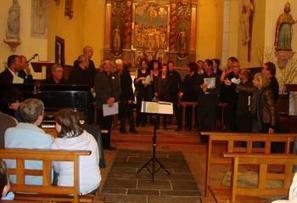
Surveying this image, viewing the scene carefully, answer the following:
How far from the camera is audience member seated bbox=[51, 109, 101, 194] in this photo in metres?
3.64

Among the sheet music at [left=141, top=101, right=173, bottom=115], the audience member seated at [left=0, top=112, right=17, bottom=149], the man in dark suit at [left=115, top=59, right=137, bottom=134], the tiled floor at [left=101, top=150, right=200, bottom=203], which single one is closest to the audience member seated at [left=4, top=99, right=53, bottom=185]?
the audience member seated at [left=0, top=112, right=17, bottom=149]

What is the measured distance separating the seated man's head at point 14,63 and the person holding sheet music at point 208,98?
3.34 meters

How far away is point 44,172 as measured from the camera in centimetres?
347

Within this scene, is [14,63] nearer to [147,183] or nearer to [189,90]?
[147,183]

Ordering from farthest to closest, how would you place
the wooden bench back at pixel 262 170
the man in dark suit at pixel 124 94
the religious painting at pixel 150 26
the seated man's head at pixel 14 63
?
1. the religious painting at pixel 150 26
2. the man in dark suit at pixel 124 94
3. the seated man's head at pixel 14 63
4. the wooden bench back at pixel 262 170

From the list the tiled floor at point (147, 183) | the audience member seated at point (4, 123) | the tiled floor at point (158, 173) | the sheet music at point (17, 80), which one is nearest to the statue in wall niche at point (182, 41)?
the tiled floor at point (158, 173)

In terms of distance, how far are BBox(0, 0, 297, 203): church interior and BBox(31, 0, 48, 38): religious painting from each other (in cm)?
2

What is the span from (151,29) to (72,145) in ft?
37.7

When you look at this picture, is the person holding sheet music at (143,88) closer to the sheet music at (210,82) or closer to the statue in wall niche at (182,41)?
the sheet music at (210,82)

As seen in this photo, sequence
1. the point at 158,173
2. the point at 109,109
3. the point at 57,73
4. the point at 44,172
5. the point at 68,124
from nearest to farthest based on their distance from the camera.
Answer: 1. the point at 44,172
2. the point at 68,124
3. the point at 158,173
4. the point at 57,73
5. the point at 109,109

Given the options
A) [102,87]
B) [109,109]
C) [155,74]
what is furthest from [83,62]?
[155,74]

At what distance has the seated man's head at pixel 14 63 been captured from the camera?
634cm

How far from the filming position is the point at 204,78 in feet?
27.7

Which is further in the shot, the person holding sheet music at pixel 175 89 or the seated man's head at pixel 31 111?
the person holding sheet music at pixel 175 89
